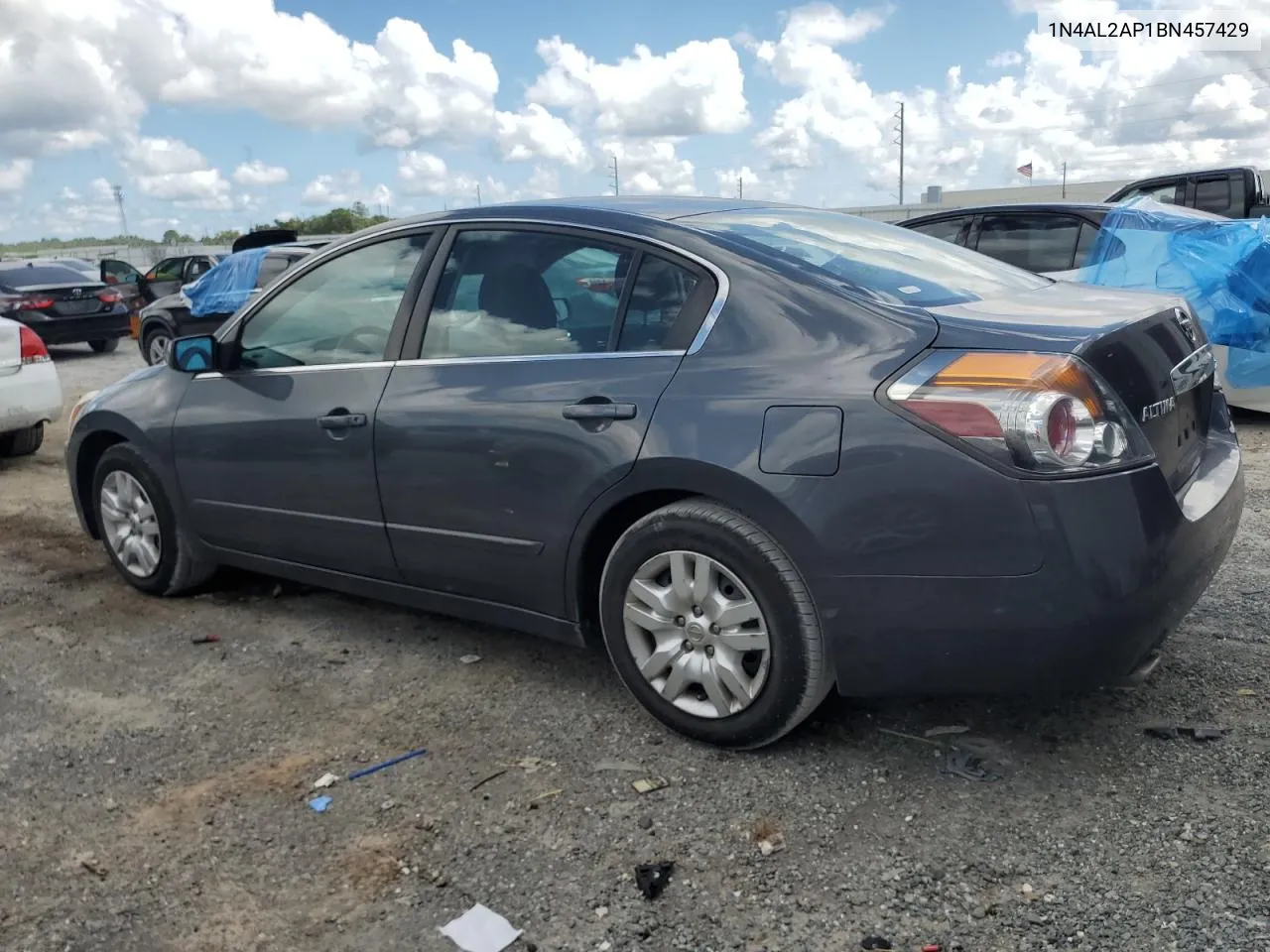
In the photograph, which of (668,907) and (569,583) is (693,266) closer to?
(569,583)

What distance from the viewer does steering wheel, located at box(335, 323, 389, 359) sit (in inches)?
152

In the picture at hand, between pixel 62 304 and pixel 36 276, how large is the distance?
36.3 inches

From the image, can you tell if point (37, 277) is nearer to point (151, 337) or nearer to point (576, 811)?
point (151, 337)

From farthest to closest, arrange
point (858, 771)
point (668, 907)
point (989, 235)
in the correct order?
1. point (989, 235)
2. point (858, 771)
3. point (668, 907)

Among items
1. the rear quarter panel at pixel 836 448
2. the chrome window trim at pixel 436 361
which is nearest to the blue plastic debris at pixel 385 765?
the rear quarter panel at pixel 836 448

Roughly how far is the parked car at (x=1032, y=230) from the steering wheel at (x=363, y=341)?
5.54 m

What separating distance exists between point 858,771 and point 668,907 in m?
0.78

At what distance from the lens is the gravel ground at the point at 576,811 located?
2471 mm

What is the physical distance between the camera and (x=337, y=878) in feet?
8.82

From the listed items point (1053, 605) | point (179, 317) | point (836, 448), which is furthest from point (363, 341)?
point (179, 317)

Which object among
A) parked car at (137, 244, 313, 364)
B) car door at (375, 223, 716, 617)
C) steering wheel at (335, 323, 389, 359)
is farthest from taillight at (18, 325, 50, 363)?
car door at (375, 223, 716, 617)

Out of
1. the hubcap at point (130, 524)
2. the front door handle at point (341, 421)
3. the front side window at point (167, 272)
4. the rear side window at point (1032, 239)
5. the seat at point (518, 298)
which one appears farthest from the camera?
the front side window at point (167, 272)

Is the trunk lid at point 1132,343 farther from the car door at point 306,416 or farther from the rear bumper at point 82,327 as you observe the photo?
the rear bumper at point 82,327

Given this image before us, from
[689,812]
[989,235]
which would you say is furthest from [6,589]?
[989,235]
